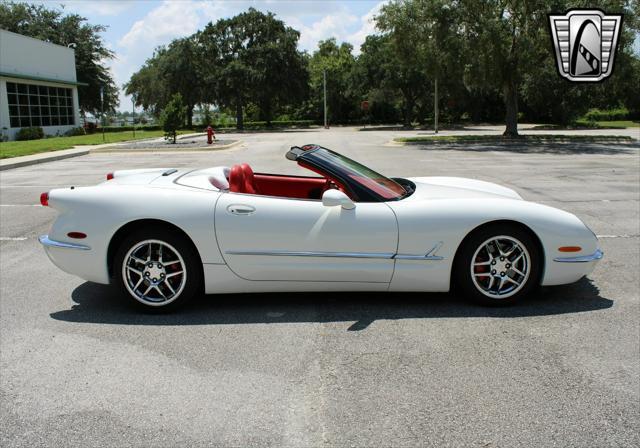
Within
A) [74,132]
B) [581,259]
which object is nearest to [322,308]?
[581,259]

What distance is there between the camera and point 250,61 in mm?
58875

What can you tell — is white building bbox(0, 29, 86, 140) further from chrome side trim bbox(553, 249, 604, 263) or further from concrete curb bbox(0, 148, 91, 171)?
chrome side trim bbox(553, 249, 604, 263)

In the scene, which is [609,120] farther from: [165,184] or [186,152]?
[165,184]

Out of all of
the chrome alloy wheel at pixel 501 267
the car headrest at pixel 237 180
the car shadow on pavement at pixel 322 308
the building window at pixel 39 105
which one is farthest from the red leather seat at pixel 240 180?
the building window at pixel 39 105

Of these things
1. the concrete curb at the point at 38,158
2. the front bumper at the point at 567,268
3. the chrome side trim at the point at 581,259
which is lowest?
the front bumper at the point at 567,268

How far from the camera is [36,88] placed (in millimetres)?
40031

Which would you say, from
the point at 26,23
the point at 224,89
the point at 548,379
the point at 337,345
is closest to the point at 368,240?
the point at 337,345

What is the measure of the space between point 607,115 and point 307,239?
61.9m

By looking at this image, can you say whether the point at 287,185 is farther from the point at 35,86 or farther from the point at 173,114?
the point at 35,86

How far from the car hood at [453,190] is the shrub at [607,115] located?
191ft

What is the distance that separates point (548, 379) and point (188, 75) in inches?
2317

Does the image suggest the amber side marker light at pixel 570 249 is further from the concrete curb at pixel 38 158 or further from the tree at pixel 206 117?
the tree at pixel 206 117

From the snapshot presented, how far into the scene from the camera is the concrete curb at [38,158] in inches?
725

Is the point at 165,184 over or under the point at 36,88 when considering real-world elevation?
under
